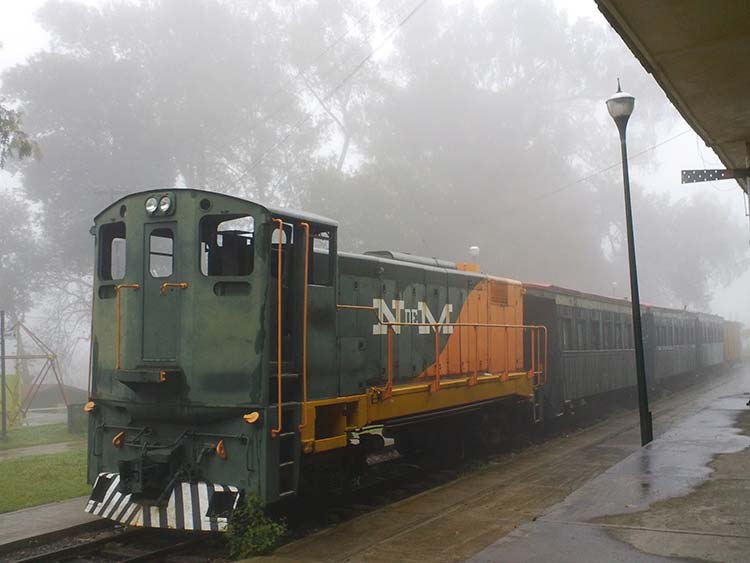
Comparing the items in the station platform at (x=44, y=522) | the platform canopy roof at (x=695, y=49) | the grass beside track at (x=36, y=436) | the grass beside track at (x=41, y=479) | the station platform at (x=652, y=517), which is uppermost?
the platform canopy roof at (x=695, y=49)

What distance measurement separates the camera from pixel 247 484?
7.13 meters

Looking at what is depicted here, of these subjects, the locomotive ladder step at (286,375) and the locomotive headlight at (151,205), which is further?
the locomotive headlight at (151,205)

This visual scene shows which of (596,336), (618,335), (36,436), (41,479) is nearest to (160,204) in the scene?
(41,479)

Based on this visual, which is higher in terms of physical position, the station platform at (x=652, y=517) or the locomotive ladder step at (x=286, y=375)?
the locomotive ladder step at (x=286, y=375)

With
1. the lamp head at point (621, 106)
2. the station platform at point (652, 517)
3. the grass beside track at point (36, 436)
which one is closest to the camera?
the station platform at point (652, 517)

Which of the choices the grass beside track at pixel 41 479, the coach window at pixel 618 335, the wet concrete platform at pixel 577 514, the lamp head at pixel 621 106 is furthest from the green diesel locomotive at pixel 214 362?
the coach window at pixel 618 335

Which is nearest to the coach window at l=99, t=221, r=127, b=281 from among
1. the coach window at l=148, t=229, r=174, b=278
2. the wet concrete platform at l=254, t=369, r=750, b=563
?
the coach window at l=148, t=229, r=174, b=278

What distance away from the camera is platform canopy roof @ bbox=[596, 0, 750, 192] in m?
6.28

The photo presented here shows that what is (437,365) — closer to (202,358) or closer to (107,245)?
(202,358)

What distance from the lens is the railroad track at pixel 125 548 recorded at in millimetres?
7165

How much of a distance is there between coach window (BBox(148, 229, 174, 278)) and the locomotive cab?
0.03 m

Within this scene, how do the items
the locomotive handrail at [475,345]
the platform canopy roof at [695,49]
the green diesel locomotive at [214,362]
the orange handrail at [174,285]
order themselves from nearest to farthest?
the platform canopy roof at [695,49], the green diesel locomotive at [214,362], the orange handrail at [174,285], the locomotive handrail at [475,345]

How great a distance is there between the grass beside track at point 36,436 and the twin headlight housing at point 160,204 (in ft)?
33.5

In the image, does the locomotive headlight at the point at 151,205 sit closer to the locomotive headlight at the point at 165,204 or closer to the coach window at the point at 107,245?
the locomotive headlight at the point at 165,204
